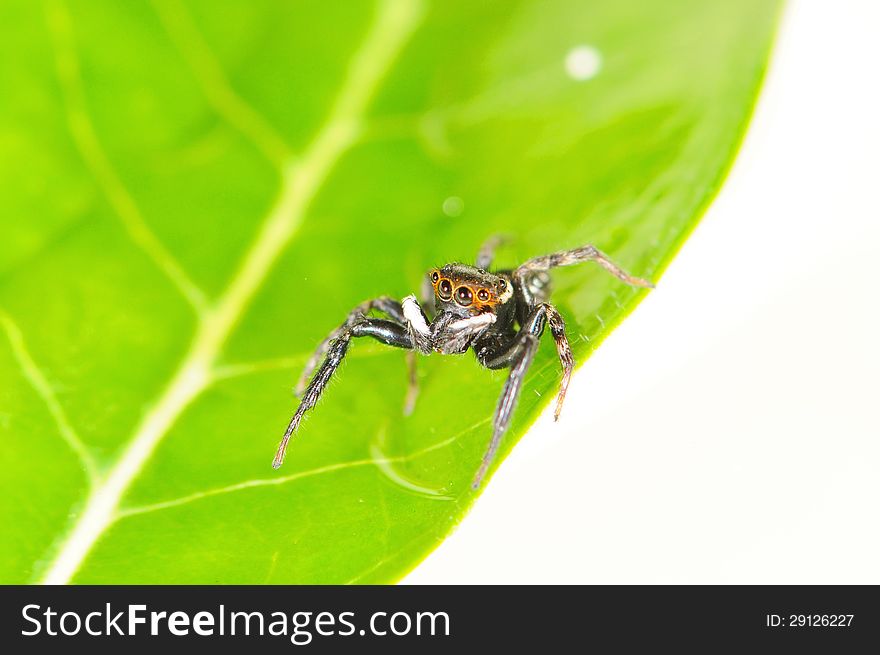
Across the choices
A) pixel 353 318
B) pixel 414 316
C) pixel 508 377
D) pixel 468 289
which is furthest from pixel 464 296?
pixel 508 377

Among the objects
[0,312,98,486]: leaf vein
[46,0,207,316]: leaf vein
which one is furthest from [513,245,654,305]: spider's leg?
[0,312,98,486]: leaf vein

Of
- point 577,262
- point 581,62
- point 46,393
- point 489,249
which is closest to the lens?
point 46,393

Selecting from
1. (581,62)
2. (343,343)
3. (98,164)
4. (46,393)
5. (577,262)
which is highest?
(581,62)

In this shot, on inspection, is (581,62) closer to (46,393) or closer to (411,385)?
(411,385)

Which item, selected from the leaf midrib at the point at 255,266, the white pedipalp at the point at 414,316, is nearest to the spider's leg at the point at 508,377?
the white pedipalp at the point at 414,316

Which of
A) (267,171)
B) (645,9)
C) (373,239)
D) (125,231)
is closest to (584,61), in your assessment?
(645,9)

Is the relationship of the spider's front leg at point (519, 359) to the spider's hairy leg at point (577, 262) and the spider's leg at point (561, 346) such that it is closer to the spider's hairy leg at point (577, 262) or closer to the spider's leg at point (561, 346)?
the spider's leg at point (561, 346)

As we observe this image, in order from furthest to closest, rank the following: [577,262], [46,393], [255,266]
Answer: [577,262] < [255,266] < [46,393]
